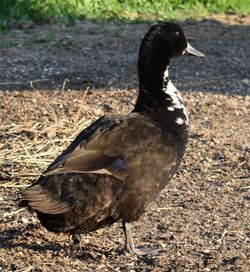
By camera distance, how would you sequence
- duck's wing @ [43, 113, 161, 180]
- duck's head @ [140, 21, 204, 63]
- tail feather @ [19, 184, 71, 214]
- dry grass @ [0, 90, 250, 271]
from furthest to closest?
duck's head @ [140, 21, 204, 63] < dry grass @ [0, 90, 250, 271] < duck's wing @ [43, 113, 161, 180] < tail feather @ [19, 184, 71, 214]

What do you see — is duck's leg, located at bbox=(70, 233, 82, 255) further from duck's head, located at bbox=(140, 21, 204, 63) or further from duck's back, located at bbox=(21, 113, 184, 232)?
duck's head, located at bbox=(140, 21, 204, 63)

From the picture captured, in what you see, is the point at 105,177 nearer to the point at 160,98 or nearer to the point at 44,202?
the point at 44,202

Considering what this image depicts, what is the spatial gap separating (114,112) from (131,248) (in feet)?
10.5

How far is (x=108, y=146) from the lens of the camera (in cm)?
536

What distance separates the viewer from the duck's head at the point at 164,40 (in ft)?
19.6

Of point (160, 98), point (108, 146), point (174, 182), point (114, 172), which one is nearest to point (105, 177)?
point (114, 172)

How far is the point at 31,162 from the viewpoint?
22.7ft

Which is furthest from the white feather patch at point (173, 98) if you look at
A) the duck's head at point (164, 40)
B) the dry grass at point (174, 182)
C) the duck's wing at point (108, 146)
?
the dry grass at point (174, 182)

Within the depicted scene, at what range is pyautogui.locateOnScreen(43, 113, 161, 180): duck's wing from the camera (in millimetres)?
5188

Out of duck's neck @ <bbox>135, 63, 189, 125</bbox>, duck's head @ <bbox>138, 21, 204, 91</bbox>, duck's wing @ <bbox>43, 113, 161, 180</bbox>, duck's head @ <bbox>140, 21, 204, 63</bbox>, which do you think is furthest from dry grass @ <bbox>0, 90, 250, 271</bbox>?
duck's head @ <bbox>140, 21, 204, 63</bbox>

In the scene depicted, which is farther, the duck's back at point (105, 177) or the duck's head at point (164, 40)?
the duck's head at point (164, 40)

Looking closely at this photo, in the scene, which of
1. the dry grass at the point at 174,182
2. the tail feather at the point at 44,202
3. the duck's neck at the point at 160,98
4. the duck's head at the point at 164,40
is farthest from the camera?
the duck's head at the point at 164,40

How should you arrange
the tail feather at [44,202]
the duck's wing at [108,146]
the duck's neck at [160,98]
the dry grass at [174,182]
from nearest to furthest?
1. the tail feather at [44,202]
2. the duck's wing at [108,146]
3. the dry grass at [174,182]
4. the duck's neck at [160,98]

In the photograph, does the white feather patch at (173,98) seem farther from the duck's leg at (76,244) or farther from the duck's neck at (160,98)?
the duck's leg at (76,244)
